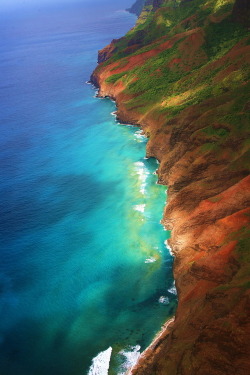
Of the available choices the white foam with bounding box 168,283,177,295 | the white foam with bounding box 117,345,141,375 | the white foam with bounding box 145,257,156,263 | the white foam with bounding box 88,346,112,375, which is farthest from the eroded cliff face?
the white foam with bounding box 88,346,112,375

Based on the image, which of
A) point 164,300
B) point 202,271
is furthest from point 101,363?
point 202,271

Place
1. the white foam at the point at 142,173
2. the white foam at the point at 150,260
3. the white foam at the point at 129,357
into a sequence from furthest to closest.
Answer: the white foam at the point at 142,173, the white foam at the point at 150,260, the white foam at the point at 129,357

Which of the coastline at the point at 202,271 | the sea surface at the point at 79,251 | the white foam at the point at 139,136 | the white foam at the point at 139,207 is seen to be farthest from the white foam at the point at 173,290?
the white foam at the point at 139,136

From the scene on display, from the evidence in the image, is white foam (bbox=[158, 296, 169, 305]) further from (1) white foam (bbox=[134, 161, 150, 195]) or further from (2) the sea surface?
(1) white foam (bbox=[134, 161, 150, 195])

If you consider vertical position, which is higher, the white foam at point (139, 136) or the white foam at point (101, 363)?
the white foam at point (139, 136)

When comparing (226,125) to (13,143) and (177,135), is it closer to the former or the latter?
(177,135)

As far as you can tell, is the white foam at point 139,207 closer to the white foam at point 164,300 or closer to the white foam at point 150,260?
the white foam at point 150,260

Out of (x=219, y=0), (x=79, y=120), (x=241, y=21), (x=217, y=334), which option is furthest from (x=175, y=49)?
(x=217, y=334)
